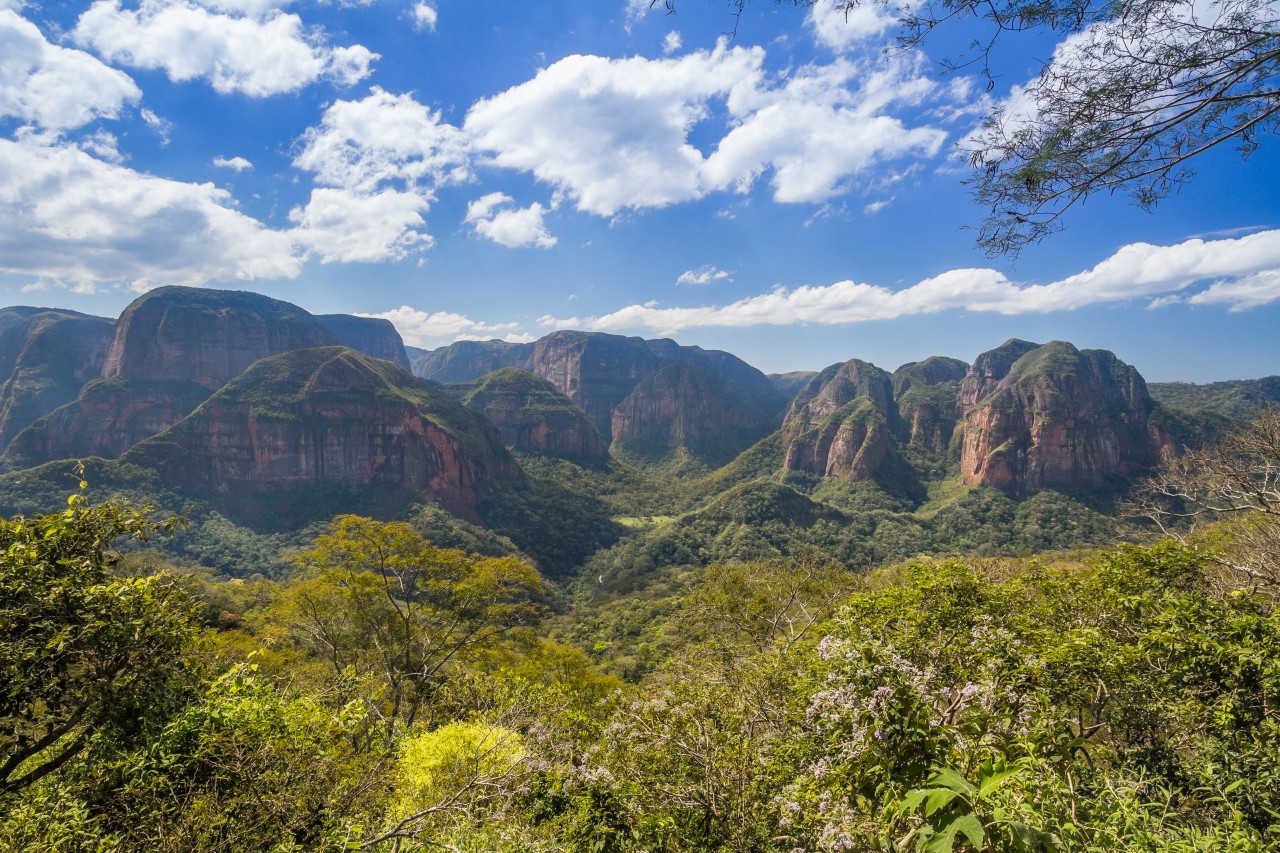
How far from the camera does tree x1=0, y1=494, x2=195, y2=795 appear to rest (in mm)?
4520

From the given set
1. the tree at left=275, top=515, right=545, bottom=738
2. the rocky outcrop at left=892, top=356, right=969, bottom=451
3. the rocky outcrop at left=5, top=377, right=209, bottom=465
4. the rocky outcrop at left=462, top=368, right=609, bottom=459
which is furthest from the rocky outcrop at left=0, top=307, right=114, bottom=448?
the rocky outcrop at left=892, top=356, right=969, bottom=451

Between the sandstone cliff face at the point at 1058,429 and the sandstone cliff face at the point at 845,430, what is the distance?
776 inches

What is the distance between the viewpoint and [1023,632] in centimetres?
834

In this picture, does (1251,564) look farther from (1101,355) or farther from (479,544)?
(1101,355)

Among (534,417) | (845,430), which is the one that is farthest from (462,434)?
(845,430)

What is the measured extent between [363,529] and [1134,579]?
69.4 ft

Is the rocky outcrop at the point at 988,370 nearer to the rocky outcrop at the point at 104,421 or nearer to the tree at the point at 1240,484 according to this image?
the tree at the point at 1240,484

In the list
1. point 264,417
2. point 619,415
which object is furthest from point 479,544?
point 619,415

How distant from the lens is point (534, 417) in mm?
144000

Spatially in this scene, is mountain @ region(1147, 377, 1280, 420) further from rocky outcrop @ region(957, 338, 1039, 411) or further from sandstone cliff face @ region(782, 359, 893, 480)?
sandstone cliff face @ region(782, 359, 893, 480)

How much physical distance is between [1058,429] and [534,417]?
120999 millimetres

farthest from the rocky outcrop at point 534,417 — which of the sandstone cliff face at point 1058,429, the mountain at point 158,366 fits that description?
the sandstone cliff face at point 1058,429

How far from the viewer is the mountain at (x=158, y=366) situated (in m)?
90.2

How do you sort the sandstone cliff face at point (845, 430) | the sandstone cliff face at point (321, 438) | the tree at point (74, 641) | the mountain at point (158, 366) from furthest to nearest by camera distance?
the sandstone cliff face at point (845, 430) → the mountain at point (158, 366) → the sandstone cliff face at point (321, 438) → the tree at point (74, 641)
